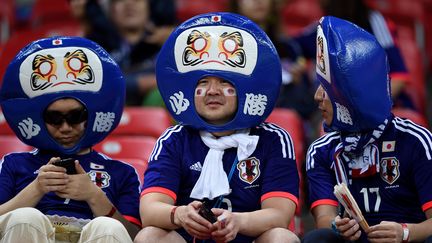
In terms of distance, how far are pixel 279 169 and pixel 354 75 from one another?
1.38 ft

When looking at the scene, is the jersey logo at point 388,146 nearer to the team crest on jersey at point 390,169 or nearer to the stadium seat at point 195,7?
the team crest on jersey at point 390,169

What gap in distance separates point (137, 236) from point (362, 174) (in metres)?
0.80

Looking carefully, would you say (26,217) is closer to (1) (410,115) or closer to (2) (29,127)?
(2) (29,127)

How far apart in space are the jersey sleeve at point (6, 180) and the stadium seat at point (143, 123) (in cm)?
116

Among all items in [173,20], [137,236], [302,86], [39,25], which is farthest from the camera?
[39,25]

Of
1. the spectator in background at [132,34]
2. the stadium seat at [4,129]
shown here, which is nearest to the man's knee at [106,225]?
the stadium seat at [4,129]

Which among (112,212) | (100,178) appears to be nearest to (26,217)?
(112,212)

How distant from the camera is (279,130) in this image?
14.1ft

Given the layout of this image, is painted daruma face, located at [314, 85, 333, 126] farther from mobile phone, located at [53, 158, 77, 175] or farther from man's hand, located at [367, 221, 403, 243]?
mobile phone, located at [53, 158, 77, 175]

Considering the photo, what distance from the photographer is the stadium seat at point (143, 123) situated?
5434 mm

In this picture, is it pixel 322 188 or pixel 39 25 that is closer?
pixel 322 188

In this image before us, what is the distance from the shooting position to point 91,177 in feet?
14.1

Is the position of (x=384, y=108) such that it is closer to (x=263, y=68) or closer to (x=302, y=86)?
(x=263, y=68)

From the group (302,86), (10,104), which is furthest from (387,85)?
(302,86)
